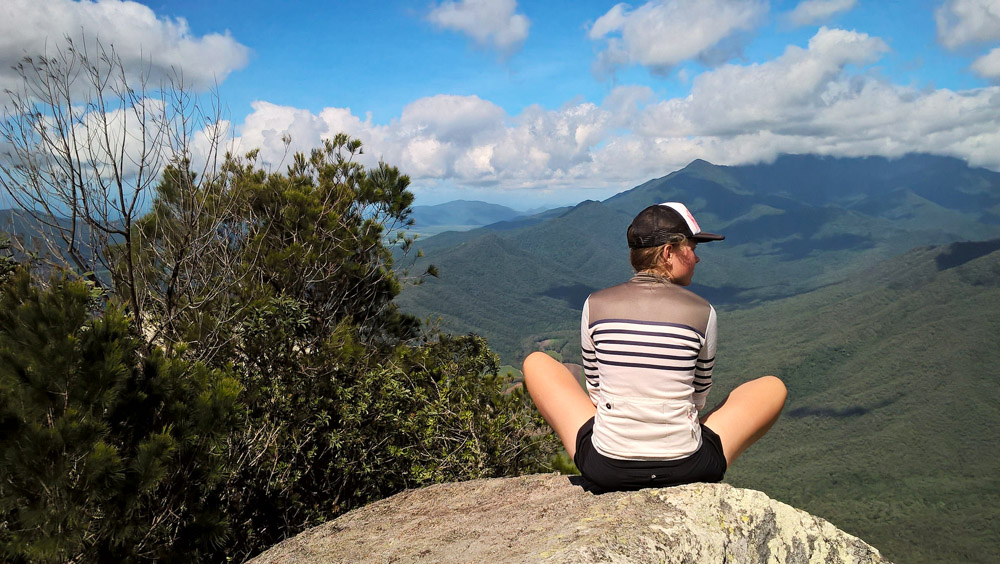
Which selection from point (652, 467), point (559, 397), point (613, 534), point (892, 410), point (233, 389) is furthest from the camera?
point (892, 410)

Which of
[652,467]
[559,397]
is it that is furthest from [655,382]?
[559,397]

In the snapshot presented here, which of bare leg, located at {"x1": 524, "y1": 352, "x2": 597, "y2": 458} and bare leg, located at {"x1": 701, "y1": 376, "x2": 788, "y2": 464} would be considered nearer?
bare leg, located at {"x1": 701, "y1": 376, "x2": 788, "y2": 464}

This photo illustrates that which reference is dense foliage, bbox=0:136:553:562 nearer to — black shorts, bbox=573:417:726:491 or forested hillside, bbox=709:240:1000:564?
black shorts, bbox=573:417:726:491

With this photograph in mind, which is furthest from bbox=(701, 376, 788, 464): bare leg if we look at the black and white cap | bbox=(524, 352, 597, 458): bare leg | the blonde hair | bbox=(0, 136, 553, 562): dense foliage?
bbox=(0, 136, 553, 562): dense foliage

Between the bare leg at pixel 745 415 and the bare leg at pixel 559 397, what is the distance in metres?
0.72

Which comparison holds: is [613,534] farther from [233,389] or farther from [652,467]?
[233,389]

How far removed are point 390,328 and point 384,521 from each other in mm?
6905

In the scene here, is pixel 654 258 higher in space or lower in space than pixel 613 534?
higher

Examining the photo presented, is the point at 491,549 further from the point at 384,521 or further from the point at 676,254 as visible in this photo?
the point at 676,254

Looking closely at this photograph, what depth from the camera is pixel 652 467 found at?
295cm

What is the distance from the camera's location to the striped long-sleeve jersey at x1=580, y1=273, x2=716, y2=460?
9.03 feet

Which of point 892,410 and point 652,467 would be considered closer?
point 652,467

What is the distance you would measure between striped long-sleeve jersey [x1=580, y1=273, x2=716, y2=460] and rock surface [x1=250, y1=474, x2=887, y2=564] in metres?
0.31

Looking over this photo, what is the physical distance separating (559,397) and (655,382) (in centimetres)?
80
